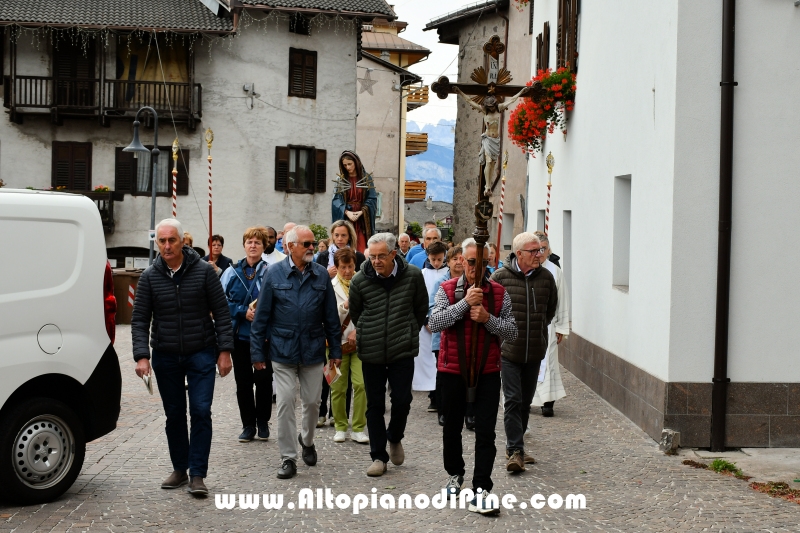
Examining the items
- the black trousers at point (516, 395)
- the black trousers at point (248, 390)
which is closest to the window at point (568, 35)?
the black trousers at point (248, 390)

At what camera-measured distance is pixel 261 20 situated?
37.8 metres

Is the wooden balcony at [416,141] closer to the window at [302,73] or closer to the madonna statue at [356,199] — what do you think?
the window at [302,73]

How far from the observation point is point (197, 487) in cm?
791

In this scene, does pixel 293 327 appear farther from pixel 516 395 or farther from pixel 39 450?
pixel 39 450

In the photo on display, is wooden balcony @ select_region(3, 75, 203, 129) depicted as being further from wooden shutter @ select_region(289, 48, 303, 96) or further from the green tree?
the green tree

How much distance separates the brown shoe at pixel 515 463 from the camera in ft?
29.2

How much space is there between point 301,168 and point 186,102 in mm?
4331

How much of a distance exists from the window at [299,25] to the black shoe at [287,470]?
30937 millimetres

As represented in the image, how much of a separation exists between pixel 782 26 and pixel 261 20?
29469 mm

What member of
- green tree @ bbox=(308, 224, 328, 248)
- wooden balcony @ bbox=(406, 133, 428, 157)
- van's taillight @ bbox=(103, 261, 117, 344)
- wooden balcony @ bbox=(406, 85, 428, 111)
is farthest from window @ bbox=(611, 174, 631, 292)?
wooden balcony @ bbox=(406, 85, 428, 111)

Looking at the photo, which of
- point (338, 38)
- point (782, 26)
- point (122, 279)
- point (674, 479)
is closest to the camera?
point (674, 479)

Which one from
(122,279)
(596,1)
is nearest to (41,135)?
(122,279)

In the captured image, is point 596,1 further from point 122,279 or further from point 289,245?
point 122,279

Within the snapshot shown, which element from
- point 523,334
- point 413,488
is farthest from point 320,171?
point 413,488
